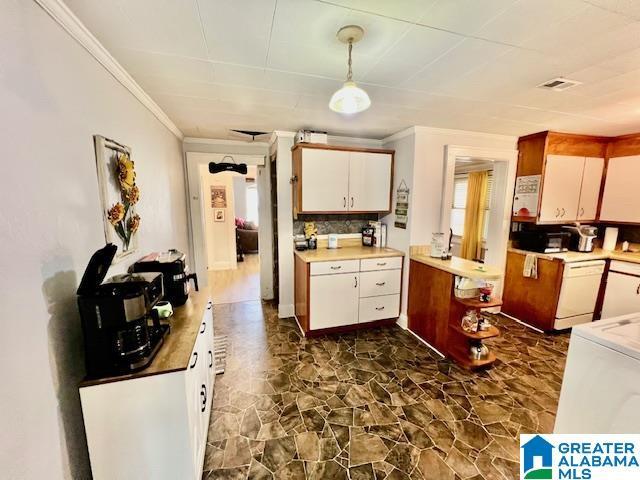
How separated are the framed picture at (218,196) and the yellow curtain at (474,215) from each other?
5298 millimetres

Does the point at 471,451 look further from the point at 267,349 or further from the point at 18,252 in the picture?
the point at 18,252

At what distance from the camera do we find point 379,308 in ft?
10.6

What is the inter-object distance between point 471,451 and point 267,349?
193 cm

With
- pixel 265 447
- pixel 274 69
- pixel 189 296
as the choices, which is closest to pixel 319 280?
pixel 189 296

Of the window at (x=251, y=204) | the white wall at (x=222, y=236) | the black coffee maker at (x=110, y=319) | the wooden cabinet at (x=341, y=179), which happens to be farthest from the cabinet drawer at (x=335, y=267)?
the window at (x=251, y=204)

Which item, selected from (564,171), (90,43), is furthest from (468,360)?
(90,43)

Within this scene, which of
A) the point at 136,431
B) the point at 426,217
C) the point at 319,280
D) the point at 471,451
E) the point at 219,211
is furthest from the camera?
the point at 219,211

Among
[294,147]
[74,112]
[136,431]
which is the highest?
[294,147]

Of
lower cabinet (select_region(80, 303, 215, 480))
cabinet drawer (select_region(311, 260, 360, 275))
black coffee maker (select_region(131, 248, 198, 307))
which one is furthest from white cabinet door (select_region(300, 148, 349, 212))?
lower cabinet (select_region(80, 303, 215, 480))

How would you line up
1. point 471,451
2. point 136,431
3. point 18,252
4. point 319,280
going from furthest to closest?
1. point 319,280
2. point 471,451
3. point 136,431
4. point 18,252

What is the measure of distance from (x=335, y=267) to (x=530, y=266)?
8.20 feet

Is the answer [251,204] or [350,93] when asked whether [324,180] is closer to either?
[350,93]

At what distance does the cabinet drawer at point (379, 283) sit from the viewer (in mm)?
3108

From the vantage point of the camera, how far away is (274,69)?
66.0 inches
